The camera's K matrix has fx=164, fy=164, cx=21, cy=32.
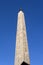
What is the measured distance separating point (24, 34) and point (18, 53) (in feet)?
5.52

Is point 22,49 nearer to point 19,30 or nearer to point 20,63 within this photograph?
point 20,63

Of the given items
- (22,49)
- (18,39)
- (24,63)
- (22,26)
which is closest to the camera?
(24,63)

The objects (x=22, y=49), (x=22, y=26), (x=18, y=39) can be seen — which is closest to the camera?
(x=22, y=49)

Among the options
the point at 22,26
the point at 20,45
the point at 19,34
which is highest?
the point at 22,26

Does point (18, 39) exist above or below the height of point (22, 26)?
below

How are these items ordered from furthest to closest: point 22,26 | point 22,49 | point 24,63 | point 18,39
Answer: point 22,26 → point 18,39 → point 22,49 → point 24,63

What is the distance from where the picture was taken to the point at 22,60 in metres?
10.3

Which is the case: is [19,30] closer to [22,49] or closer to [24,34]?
[24,34]

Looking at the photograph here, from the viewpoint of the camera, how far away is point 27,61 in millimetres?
10359

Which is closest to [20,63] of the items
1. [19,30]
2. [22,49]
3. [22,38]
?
[22,49]

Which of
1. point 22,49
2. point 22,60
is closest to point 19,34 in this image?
point 22,49

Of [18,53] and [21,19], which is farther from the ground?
[21,19]

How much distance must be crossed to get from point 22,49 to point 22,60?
2.81 ft

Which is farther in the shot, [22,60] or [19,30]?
[19,30]
